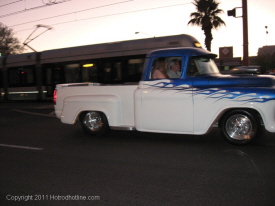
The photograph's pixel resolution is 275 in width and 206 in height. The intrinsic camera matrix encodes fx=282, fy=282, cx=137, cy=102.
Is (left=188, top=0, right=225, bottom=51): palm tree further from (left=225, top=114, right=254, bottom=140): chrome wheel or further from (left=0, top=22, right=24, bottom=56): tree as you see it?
(left=0, top=22, right=24, bottom=56): tree

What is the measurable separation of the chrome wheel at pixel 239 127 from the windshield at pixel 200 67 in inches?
44.5

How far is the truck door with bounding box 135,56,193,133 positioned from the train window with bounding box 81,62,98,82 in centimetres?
868

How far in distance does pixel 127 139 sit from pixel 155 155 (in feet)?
5.22

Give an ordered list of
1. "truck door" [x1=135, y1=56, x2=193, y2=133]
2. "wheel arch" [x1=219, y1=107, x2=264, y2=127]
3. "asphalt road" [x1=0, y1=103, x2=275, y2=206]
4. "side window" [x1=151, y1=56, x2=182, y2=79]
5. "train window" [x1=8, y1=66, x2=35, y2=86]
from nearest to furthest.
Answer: "asphalt road" [x1=0, y1=103, x2=275, y2=206]
"wheel arch" [x1=219, y1=107, x2=264, y2=127]
"truck door" [x1=135, y1=56, x2=193, y2=133]
"side window" [x1=151, y1=56, x2=182, y2=79]
"train window" [x1=8, y1=66, x2=35, y2=86]

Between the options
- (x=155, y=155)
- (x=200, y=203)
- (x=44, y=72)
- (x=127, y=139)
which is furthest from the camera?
(x=44, y=72)

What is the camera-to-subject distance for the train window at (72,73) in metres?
15.3

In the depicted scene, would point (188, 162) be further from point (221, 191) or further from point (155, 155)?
point (221, 191)

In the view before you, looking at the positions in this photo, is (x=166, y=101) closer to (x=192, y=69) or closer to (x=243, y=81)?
(x=192, y=69)

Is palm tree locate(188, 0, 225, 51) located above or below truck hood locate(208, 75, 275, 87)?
above

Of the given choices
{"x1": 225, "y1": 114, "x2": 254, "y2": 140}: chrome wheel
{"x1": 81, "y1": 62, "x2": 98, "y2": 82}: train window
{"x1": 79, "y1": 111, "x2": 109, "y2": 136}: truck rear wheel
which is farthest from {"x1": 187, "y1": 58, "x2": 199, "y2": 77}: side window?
{"x1": 81, "y1": 62, "x2": 98, "y2": 82}: train window

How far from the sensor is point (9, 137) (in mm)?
7473

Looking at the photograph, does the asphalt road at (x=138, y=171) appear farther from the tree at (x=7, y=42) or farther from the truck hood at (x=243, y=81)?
the tree at (x=7, y=42)

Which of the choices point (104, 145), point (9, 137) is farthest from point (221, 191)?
point (9, 137)

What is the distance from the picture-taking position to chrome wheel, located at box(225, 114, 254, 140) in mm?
5469
